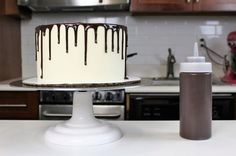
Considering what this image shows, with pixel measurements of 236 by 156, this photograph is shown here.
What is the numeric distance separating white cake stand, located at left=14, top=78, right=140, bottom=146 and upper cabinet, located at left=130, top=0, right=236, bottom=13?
141cm

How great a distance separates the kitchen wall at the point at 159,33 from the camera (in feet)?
8.30

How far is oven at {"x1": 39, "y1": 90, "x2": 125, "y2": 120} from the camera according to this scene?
6.58ft

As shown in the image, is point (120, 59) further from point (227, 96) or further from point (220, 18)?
point (220, 18)

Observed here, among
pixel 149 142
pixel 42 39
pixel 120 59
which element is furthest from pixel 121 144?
pixel 42 39

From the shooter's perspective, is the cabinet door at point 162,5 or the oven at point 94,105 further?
the cabinet door at point 162,5

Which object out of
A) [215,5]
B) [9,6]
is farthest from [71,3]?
[215,5]

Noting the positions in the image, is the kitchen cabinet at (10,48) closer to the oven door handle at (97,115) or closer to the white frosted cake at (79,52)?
the oven door handle at (97,115)

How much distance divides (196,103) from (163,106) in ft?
3.59

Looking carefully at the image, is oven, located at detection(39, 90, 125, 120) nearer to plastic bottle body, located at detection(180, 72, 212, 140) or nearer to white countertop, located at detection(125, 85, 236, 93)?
white countertop, located at detection(125, 85, 236, 93)

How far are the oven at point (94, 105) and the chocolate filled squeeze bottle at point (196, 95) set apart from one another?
1108 mm

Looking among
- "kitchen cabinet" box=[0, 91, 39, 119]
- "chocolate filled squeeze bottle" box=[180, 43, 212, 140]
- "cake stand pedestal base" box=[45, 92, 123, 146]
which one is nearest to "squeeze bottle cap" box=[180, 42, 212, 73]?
"chocolate filled squeeze bottle" box=[180, 43, 212, 140]

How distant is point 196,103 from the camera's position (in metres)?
0.88

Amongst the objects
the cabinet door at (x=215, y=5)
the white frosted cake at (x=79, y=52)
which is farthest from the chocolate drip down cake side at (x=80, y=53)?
the cabinet door at (x=215, y=5)

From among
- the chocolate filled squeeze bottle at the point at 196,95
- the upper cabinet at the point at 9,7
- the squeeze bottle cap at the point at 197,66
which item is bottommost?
the chocolate filled squeeze bottle at the point at 196,95
